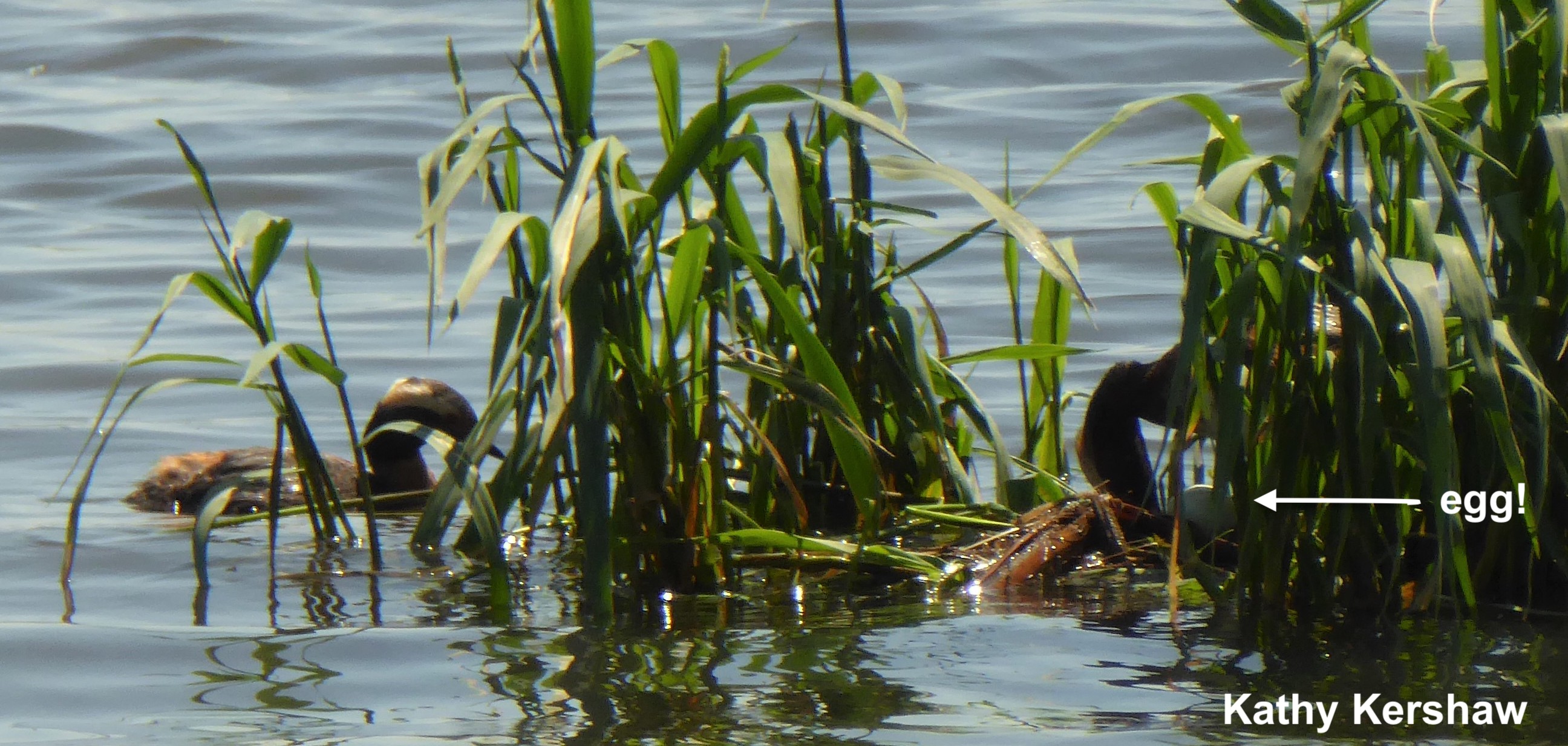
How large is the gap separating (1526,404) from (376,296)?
5.56 m

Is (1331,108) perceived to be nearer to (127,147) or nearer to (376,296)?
(376,296)

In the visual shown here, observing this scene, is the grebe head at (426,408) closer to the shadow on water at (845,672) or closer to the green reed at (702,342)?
the green reed at (702,342)

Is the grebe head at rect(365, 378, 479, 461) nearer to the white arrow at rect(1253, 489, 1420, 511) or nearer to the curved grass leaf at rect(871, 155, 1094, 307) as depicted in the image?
the curved grass leaf at rect(871, 155, 1094, 307)

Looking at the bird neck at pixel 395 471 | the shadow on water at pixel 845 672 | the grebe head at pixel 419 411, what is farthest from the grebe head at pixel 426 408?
the shadow on water at pixel 845 672

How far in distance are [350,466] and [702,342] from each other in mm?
2041

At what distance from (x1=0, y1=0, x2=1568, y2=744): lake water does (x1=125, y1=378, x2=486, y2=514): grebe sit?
0.66 feet

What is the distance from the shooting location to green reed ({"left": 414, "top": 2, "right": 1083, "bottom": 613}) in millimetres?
3111

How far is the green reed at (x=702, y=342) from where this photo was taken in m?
3.11

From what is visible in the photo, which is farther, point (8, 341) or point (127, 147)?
point (127, 147)

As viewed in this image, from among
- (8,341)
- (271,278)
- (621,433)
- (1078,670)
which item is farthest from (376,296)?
(1078,670)

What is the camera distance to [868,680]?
3.14 metres

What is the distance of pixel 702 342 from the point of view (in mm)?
3852

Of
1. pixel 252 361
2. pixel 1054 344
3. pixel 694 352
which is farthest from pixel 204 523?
pixel 1054 344

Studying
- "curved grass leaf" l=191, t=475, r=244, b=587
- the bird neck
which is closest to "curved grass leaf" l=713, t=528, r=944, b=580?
"curved grass leaf" l=191, t=475, r=244, b=587
